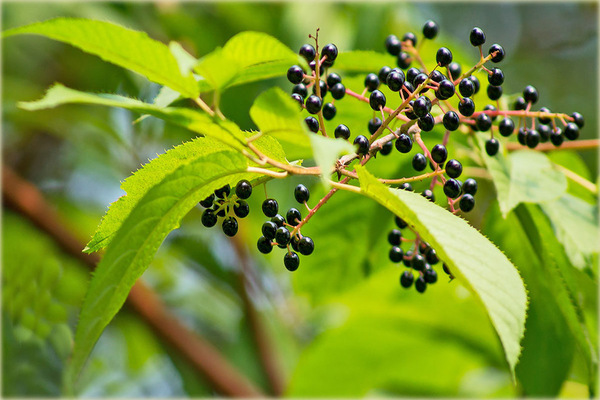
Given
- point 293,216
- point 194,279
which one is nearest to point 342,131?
point 293,216

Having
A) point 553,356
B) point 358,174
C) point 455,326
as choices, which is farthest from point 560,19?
point 358,174

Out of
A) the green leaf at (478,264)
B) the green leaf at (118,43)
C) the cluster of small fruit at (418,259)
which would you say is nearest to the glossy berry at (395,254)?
the cluster of small fruit at (418,259)

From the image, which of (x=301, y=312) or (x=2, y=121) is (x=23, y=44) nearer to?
(x=2, y=121)

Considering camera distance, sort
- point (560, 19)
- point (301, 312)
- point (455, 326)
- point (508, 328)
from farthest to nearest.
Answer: point (560, 19) → point (301, 312) → point (455, 326) → point (508, 328)

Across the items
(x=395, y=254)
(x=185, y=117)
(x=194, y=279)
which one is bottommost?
(x=194, y=279)

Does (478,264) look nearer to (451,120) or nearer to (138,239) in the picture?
(451,120)
